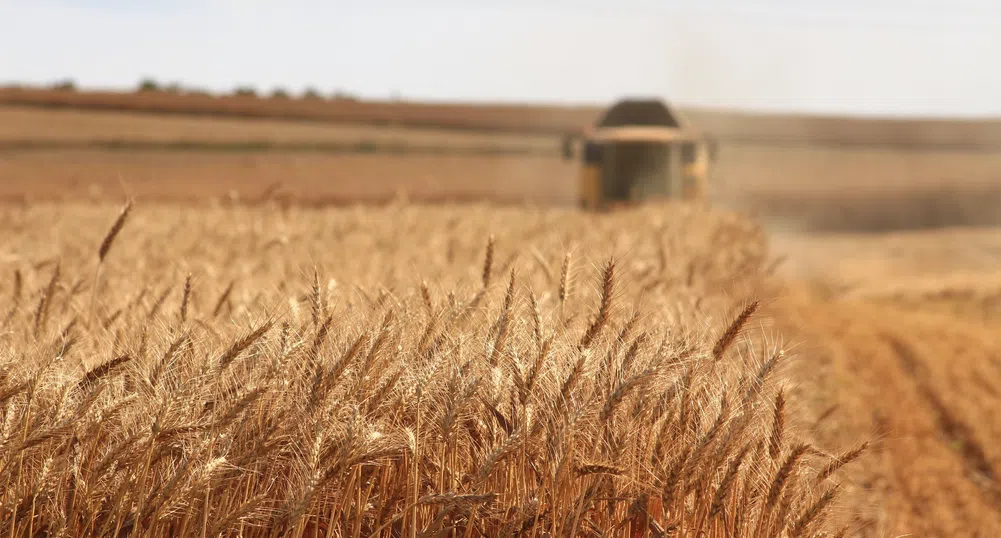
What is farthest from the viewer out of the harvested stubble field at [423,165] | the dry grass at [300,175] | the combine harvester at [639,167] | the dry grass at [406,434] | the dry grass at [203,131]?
the dry grass at [203,131]

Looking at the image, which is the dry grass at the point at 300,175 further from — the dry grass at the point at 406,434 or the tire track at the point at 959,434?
the dry grass at the point at 406,434

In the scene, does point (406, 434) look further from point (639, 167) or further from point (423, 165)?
point (423, 165)

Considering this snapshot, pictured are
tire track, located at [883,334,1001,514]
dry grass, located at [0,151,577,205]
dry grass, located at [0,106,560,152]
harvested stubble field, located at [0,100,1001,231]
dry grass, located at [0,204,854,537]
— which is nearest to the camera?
dry grass, located at [0,204,854,537]

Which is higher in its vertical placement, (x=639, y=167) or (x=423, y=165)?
(x=639, y=167)

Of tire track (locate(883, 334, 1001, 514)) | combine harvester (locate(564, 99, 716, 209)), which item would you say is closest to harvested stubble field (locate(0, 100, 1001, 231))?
combine harvester (locate(564, 99, 716, 209))

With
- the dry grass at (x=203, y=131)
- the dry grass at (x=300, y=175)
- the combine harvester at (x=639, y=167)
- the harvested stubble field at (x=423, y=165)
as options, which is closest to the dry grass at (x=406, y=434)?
the combine harvester at (x=639, y=167)

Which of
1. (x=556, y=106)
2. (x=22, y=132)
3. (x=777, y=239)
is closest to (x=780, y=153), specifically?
(x=556, y=106)

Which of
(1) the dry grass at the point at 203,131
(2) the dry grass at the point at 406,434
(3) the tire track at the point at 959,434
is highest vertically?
(2) the dry grass at the point at 406,434

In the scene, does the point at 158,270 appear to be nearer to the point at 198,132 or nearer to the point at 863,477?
the point at 863,477

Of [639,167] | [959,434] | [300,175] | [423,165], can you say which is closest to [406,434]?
[959,434]

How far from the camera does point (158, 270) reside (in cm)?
482

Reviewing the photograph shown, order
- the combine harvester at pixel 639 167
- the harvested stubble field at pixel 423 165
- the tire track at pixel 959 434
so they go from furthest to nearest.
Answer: the harvested stubble field at pixel 423 165, the combine harvester at pixel 639 167, the tire track at pixel 959 434

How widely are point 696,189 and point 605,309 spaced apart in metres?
11.5

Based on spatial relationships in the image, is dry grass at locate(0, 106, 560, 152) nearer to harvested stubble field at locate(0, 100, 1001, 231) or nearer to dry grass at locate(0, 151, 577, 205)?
harvested stubble field at locate(0, 100, 1001, 231)
